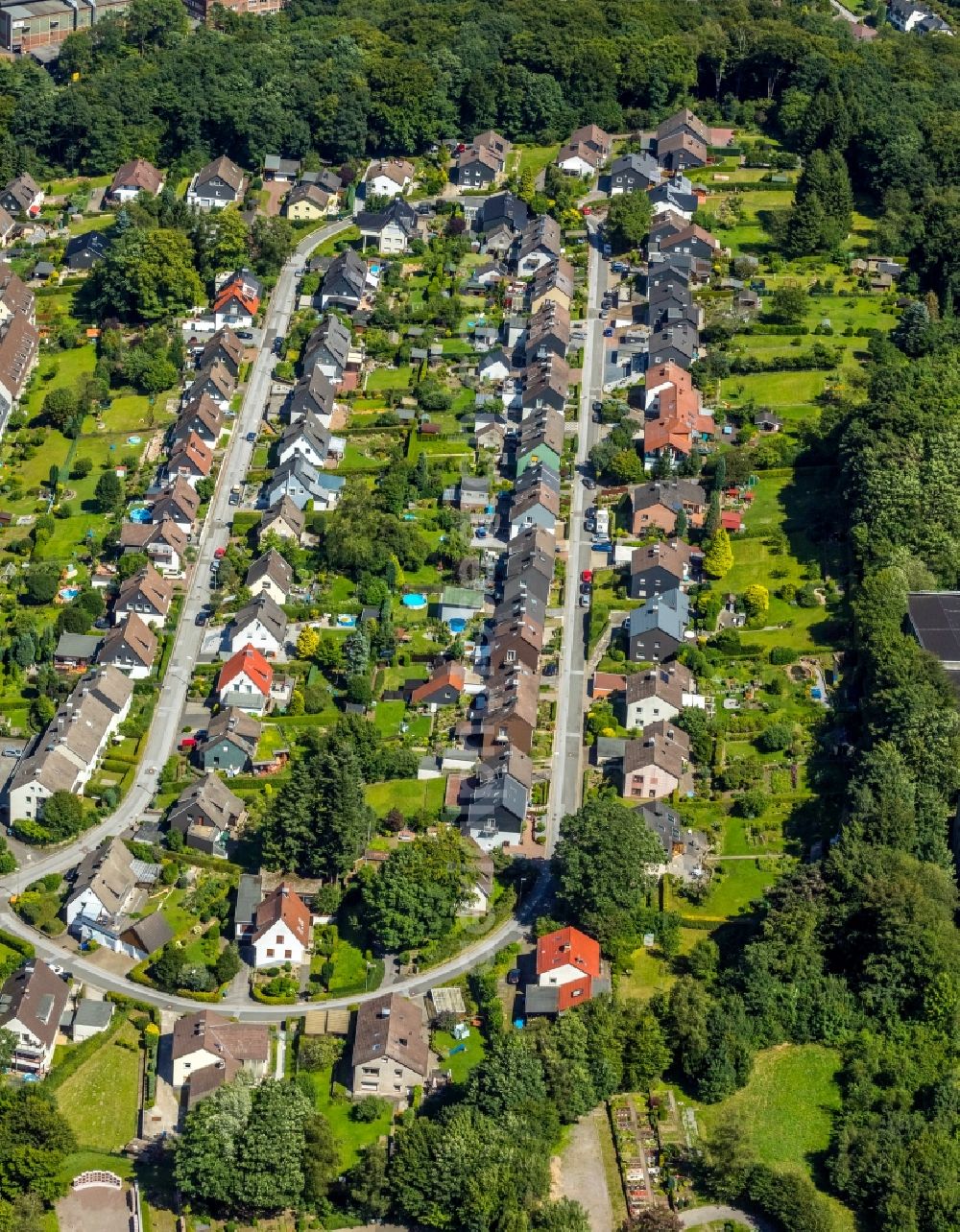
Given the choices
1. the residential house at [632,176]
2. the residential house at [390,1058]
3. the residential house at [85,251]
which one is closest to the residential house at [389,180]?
the residential house at [632,176]

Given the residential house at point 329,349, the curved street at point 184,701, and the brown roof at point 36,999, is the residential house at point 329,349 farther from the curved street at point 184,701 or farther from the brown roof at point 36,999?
the brown roof at point 36,999

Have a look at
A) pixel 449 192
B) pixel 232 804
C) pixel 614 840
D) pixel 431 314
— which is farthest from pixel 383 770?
pixel 449 192

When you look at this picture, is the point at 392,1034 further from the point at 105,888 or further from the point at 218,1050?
the point at 105,888

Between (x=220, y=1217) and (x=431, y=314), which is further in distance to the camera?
(x=431, y=314)

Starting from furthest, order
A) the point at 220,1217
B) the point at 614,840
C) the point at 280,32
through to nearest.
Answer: the point at 280,32, the point at 614,840, the point at 220,1217

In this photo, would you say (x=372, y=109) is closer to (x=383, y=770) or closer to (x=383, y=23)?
(x=383, y=23)

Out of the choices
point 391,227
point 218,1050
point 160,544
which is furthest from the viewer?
point 391,227

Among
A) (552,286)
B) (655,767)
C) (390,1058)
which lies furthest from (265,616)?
(552,286)
